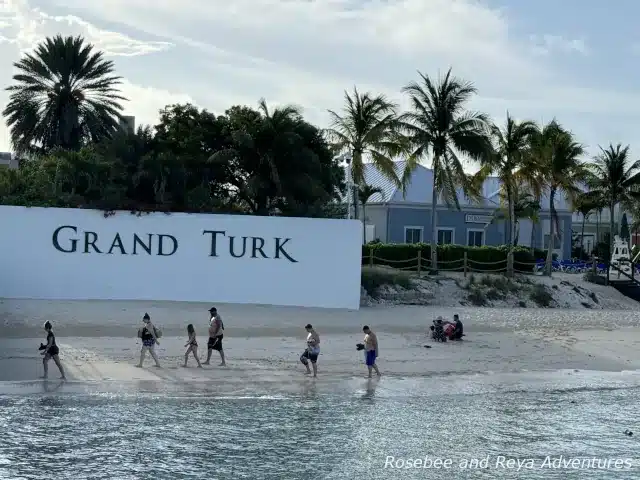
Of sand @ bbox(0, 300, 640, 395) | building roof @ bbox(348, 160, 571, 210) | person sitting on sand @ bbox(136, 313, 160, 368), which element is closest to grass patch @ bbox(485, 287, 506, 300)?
sand @ bbox(0, 300, 640, 395)

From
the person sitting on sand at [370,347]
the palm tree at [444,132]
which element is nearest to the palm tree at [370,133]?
the palm tree at [444,132]

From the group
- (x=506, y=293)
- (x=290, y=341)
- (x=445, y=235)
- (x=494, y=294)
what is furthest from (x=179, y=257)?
(x=445, y=235)

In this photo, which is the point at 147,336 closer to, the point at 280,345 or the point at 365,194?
the point at 280,345

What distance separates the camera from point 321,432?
19.0 m

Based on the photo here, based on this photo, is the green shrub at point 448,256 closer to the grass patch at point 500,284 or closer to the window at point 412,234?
the grass patch at point 500,284

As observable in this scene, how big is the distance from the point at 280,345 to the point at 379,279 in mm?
12452

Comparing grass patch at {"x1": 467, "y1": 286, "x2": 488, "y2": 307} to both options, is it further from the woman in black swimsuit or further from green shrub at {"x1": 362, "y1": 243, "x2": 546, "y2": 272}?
the woman in black swimsuit

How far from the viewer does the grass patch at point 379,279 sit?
38.5 m

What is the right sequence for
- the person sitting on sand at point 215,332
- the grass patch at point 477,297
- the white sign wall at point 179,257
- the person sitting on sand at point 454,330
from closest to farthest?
1. the person sitting on sand at point 215,332
2. the person sitting on sand at point 454,330
3. the white sign wall at point 179,257
4. the grass patch at point 477,297

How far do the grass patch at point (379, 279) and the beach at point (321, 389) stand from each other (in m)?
4.46

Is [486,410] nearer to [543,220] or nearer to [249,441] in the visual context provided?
[249,441]

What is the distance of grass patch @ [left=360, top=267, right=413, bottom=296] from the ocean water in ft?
47.2

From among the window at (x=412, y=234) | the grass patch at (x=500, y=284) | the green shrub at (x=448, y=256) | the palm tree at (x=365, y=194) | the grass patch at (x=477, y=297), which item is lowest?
the grass patch at (x=477, y=297)

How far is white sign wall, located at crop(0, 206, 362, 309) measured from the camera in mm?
32281
